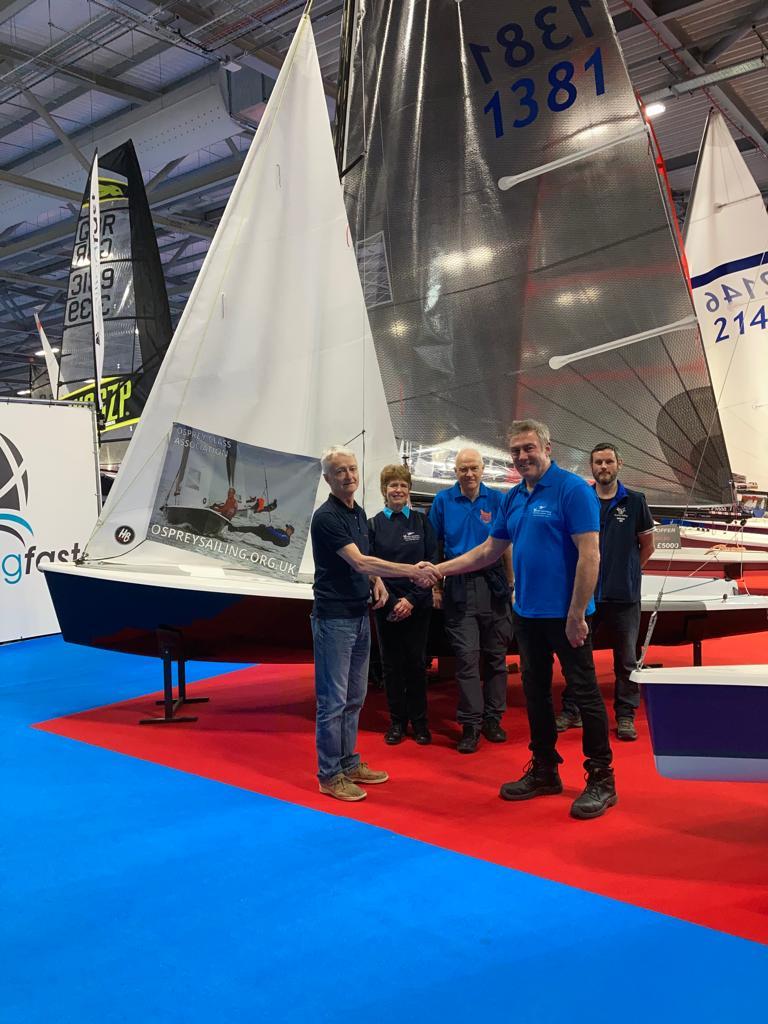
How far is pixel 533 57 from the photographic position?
368 centimetres

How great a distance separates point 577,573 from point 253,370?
5.82 feet

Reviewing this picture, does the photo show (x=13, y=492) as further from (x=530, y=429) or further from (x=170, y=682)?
(x=530, y=429)

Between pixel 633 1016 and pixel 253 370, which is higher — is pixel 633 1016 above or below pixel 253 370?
below

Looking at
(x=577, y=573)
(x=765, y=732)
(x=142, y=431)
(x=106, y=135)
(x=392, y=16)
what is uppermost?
(x=106, y=135)

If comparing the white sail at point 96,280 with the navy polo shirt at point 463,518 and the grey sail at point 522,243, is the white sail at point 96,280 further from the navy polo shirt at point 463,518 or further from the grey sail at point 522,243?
the navy polo shirt at point 463,518

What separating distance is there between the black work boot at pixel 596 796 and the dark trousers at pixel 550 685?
3 cm

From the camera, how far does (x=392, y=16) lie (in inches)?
158

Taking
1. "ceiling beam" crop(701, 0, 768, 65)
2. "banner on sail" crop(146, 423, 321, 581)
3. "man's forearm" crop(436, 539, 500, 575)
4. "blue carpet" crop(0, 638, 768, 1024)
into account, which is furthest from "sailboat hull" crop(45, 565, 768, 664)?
"ceiling beam" crop(701, 0, 768, 65)

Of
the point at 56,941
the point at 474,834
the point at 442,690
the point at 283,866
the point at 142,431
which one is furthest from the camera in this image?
the point at 442,690

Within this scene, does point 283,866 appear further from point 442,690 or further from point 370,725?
point 442,690

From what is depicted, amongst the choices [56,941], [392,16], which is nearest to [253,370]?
[392,16]

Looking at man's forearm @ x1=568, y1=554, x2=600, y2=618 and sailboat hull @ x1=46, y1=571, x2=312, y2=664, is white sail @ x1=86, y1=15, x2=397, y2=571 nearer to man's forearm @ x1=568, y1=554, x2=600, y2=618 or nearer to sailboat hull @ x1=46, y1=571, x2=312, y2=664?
sailboat hull @ x1=46, y1=571, x2=312, y2=664

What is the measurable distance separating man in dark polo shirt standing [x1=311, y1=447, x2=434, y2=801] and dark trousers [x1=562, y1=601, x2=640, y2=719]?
3.53 feet

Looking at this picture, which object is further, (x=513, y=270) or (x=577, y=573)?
(x=513, y=270)
